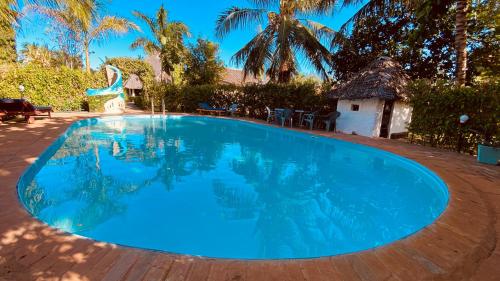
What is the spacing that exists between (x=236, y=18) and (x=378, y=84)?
880cm

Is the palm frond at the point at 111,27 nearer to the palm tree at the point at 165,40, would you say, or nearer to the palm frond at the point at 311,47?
the palm tree at the point at 165,40

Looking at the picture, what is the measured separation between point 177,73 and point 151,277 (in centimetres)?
2208

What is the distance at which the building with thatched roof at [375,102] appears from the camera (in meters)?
11.1

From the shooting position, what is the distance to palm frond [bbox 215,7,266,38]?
14.7 m

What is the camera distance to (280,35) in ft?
44.2

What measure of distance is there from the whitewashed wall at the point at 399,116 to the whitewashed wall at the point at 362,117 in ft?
3.13

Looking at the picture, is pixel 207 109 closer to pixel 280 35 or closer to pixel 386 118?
pixel 280 35

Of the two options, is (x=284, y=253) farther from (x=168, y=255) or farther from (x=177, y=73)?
(x=177, y=73)

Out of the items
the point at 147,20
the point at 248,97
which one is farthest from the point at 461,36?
the point at 147,20

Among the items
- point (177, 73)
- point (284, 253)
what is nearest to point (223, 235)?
point (284, 253)

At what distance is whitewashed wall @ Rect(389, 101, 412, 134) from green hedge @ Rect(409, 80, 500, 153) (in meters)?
1.65

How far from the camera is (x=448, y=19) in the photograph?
44.3 ft

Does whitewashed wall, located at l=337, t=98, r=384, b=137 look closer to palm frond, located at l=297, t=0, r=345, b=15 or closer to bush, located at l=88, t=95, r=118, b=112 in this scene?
palm frond, located at l=297, t=0, r=345, b=15

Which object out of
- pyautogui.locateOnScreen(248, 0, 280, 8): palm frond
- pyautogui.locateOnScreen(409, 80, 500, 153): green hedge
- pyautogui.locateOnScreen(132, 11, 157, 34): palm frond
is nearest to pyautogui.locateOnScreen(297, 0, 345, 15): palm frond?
pyautogui.locateOnScreen(248, 0, 280, 8): palm frond
